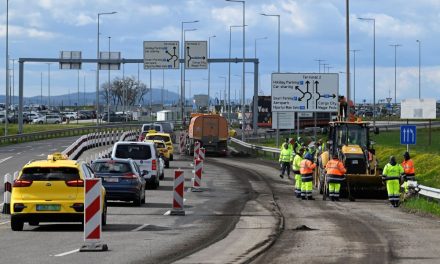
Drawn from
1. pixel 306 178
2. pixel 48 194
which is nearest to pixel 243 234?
pixel 48 194

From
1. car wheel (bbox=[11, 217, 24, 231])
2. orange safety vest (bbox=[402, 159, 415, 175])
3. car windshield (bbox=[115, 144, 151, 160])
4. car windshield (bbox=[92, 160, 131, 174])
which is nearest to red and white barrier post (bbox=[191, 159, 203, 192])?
car windshield (bbox=[115, 144, 151, 160])

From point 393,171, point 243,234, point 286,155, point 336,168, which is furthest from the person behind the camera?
point 286,155

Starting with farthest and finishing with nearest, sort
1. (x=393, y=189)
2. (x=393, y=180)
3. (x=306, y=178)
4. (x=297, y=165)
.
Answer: (x=297, y=165) < (x=306, y=178) < (x=393, y=180) < (x=393, y=189)

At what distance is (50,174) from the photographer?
2072cm

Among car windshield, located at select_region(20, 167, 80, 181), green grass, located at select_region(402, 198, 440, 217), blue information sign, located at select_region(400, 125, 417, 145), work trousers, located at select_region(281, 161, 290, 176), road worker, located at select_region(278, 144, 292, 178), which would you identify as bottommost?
green grass, located at select_region(402, 198, 440, 217)

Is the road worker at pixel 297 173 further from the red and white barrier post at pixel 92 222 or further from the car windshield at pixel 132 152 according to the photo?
the red and white barrier post at pixel 92 222

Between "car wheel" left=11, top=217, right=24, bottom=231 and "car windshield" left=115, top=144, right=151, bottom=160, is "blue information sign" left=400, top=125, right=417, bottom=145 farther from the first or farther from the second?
"car wheel" left=11, top=217, right=24, bottom=231

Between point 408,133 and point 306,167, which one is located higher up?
point 408,133

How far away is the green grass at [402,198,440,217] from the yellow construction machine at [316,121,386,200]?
253 centimetres

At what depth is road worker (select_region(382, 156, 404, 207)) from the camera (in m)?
30.1

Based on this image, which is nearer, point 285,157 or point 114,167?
point 114,167

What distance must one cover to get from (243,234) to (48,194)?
4.06 metres

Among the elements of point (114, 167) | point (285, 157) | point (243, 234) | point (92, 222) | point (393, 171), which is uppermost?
point (114, 167)

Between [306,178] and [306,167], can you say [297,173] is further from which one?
[306,178]
